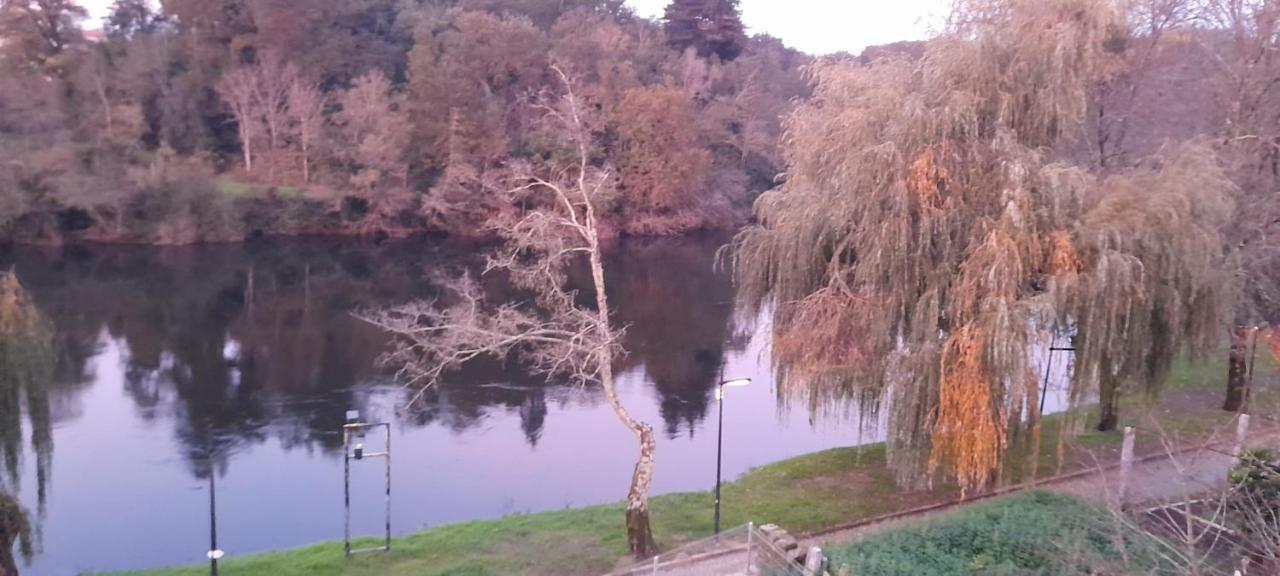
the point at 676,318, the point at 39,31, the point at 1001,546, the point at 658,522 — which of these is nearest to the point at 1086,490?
the point at 1001,546

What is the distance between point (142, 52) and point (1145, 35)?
153ft

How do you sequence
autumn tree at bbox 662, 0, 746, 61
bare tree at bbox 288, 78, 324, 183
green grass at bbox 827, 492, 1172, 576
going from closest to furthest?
green grass at bbox 827, 492, 1172, 576, bare tree at bbox 288, 78, 324, 183, autumn tree at bbox 662, 0, 746, 61

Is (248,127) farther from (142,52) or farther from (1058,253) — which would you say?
(1058,253)

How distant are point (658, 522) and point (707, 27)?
49.9 m

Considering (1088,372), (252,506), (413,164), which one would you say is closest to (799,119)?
(1088,372)

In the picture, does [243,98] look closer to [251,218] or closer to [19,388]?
[251,218]

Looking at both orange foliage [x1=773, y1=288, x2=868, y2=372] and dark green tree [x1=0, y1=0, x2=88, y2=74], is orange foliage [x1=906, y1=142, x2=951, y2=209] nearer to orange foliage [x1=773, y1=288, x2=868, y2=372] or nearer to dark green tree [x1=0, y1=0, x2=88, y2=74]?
orange foliage [x1=773, y1=288, x2=868, y2=372]

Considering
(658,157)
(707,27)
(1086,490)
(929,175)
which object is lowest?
(1086,490)

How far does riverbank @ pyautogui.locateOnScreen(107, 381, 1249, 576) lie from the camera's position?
14656mm

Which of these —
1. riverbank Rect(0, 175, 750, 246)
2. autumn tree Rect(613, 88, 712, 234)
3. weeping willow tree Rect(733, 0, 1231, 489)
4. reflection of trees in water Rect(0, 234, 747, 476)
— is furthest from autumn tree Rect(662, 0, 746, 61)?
weeping willow tree Rect(733, 0, 1231, 489)

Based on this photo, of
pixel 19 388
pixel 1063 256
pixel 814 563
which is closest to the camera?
pixel 814 563

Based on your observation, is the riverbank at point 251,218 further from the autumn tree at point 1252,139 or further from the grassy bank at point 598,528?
the autumn tree at point 1252,139

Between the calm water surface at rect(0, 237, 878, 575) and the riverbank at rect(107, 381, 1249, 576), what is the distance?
1733mm

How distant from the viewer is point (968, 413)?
14102mm
